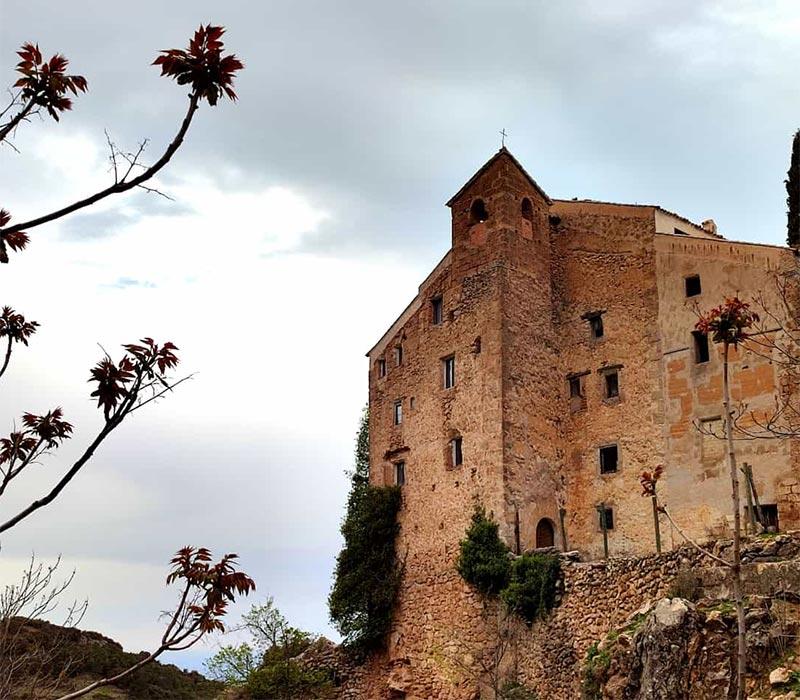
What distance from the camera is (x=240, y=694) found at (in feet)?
103

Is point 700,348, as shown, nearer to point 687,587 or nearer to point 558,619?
point 558,619

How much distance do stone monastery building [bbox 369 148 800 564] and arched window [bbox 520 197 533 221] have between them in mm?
56

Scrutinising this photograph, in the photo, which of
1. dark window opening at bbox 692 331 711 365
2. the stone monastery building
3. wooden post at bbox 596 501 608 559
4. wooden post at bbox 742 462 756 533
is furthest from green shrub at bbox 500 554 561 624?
dark window opening at bbox 692 331 711 365

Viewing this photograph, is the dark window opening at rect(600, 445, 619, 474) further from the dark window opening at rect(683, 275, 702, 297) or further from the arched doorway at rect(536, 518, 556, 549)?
the dark window opening at rect(683, 275, 702, 297)

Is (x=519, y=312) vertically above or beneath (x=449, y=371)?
above

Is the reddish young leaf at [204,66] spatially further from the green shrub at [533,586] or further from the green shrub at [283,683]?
the green shrub at [283,683]

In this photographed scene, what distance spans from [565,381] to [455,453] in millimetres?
4330

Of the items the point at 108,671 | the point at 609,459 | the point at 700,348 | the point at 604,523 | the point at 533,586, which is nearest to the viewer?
the point at 533,586

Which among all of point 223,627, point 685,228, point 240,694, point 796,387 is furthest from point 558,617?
point 223,627

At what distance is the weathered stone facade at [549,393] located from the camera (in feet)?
94.7

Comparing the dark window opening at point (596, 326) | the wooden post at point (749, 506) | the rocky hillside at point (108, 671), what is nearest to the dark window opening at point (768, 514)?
the wooden post at point (749, 506)

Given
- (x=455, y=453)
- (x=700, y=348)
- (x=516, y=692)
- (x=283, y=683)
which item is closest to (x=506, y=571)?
(x=516, y=692)

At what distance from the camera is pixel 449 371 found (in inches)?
1304

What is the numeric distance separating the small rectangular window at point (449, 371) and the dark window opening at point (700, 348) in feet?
24.8
